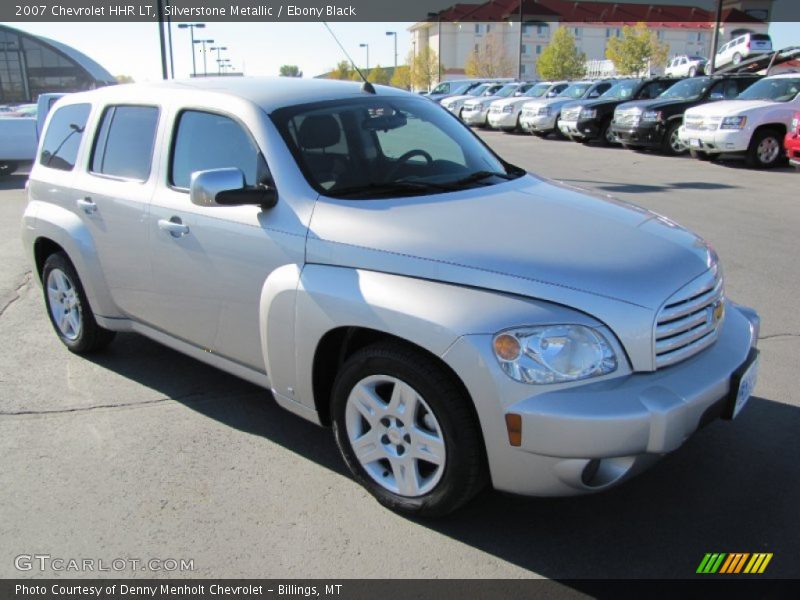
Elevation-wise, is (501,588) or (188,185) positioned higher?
(188,185)

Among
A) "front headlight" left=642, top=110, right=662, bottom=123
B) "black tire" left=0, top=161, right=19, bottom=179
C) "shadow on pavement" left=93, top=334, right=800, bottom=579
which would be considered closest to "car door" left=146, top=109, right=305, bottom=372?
"shadow on pavement" left=93, top=334, right=800, bottom=579

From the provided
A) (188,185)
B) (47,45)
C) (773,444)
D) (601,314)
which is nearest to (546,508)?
(601,314)

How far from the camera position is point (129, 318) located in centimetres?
445

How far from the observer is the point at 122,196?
4.17 metres

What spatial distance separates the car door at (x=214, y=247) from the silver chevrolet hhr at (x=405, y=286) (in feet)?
0.04

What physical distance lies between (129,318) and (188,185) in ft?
3.54

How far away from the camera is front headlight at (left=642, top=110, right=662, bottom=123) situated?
52.9ft

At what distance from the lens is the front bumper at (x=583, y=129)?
1900 cm

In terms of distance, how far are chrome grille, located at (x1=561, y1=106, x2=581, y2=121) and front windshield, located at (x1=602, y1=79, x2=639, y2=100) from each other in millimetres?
941

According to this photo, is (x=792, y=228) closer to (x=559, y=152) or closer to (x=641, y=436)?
(x=641, y=436)

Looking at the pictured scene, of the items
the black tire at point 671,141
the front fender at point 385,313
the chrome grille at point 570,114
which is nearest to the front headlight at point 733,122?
the black tire at point 671,141

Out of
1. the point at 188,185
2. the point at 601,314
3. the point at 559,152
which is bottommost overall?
the point at 559,152

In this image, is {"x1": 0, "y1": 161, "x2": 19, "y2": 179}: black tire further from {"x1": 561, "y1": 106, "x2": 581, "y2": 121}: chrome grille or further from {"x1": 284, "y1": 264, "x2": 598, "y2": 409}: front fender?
{"x1": 284, "y1": 264, "x2": 598, "y2": 409}: front fender

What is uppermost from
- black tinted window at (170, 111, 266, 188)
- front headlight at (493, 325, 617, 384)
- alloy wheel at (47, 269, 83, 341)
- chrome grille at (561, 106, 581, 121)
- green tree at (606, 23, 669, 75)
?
green tree at (606, 23, 669, 75)
